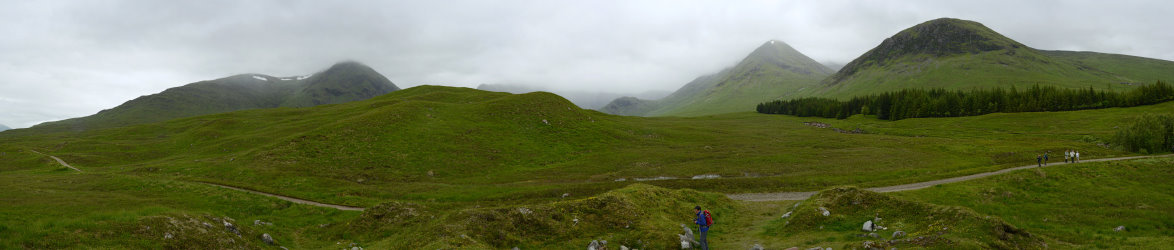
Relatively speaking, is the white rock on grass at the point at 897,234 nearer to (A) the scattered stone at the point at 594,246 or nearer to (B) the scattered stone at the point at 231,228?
(A) the scattered stone at the point at 594,246

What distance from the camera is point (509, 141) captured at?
76.6 meters

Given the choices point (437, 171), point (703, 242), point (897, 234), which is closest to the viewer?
point (897, 234)

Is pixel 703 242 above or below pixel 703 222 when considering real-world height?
below

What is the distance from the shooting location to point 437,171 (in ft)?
190

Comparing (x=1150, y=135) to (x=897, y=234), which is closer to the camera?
(x=897, y=234)

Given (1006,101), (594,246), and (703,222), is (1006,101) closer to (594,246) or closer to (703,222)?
(703,222)

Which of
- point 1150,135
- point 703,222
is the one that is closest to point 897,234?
point 703,222

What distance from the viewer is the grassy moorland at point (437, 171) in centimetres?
2261

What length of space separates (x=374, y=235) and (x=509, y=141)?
50974mm

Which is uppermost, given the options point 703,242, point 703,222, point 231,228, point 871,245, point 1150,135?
point 231,228

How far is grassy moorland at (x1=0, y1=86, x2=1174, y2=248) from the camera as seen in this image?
74.2 feet

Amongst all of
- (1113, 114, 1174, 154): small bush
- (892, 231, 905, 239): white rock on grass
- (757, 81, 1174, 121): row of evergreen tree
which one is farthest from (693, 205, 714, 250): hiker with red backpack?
(757, 81, 1174, 121): row of evergreen tree

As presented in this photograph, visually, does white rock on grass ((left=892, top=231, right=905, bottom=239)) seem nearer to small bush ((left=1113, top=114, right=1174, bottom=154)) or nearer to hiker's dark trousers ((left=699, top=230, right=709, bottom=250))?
hiker's dark trousers ((left=699, top=230, right=709, bottom=250))

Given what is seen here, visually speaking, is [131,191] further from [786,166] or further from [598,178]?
[786,166]
